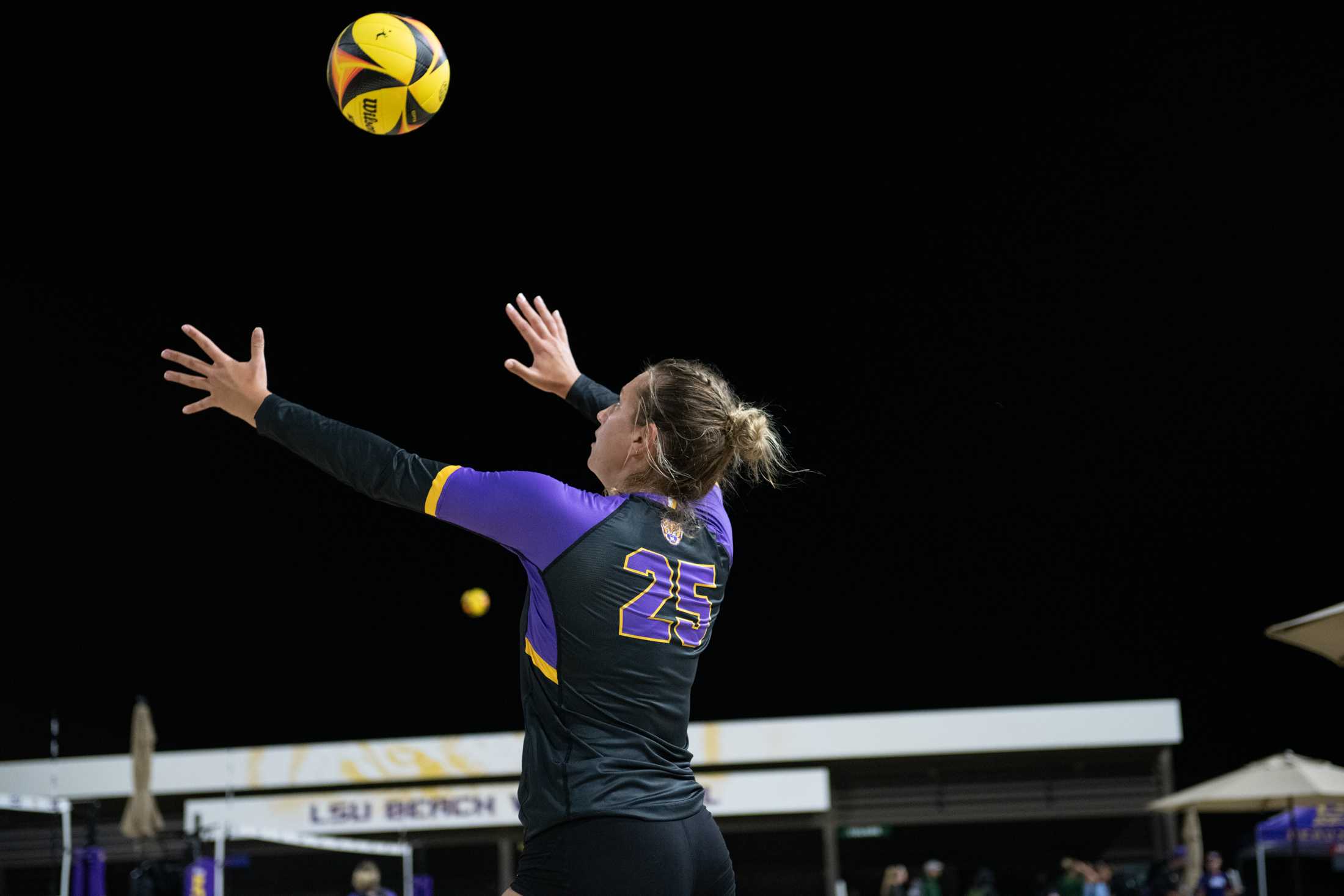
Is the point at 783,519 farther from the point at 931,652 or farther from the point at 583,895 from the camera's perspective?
the point at 583,895

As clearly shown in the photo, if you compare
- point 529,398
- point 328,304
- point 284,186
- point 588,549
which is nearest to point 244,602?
point 529,398

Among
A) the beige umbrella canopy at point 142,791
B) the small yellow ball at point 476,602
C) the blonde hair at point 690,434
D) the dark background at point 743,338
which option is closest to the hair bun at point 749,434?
the blonde hair at point 690,434

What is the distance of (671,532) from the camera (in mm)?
2777

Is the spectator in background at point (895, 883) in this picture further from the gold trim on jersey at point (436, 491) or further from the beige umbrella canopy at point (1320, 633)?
the gold trim on jersey at point (436, 491)

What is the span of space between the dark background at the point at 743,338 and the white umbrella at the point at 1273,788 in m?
5.23

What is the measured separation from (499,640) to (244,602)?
4.94 m

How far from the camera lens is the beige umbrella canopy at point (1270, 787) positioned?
1261cm

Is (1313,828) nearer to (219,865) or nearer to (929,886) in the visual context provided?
(929,886)

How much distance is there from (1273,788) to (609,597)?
12.1 m

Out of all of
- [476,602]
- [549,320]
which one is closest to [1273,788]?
[549,320]

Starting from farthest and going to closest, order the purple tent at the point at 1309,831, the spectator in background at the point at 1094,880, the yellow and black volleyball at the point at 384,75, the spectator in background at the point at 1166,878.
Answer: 1. the purple tent at the point at 1309,831
2. the spectator in background at the point at 1094,880
3. the spectator in background at the point at 1166,878
4. the yellow and black volleyball at the point at 384,75

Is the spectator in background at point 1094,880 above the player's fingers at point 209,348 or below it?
below

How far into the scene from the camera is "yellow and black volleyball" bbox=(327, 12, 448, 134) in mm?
5980

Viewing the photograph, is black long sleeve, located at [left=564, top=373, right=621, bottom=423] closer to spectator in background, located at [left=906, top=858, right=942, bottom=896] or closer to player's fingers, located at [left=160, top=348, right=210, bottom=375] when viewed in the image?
player's fingers, located at [left=160, top=348, right=210, bottom=375]
